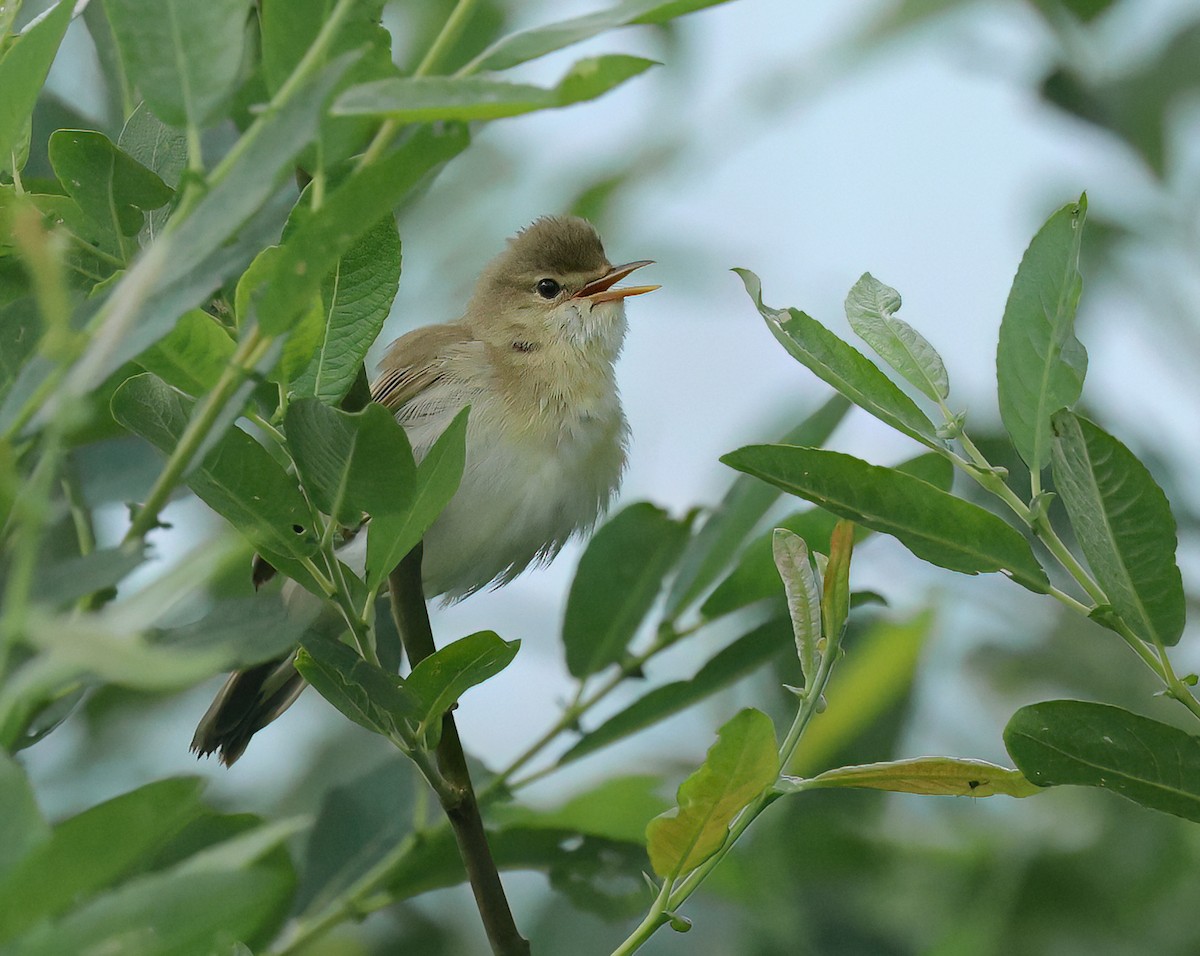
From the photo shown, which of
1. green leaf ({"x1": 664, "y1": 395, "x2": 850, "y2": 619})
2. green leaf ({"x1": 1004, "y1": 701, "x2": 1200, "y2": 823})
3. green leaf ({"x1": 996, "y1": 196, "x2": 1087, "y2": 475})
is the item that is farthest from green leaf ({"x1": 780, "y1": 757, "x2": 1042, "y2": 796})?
green leaf ({"x1": 664, "y1": 395, "x2": 850, "y2": 619})

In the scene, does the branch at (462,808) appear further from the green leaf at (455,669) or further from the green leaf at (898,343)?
the green leaf at (898,343)

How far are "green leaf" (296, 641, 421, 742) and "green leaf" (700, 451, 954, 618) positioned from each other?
62 centimetres

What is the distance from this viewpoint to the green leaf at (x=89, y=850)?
71 centimetres

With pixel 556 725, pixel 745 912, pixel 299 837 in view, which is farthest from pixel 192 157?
pixel 745 912

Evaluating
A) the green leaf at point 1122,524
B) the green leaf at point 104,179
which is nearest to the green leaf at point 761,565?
the green leaf at point 1122,524

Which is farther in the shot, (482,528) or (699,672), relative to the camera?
(482,528)

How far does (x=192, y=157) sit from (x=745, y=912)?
1.66 meters

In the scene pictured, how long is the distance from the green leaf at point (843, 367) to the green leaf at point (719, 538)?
22.2 inches

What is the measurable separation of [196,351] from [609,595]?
101cm

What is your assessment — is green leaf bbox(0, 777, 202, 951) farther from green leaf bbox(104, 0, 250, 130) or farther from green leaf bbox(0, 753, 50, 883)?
green leaf bbox(104, 0, 250, 130)

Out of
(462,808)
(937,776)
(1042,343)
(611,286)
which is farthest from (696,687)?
(611,286)

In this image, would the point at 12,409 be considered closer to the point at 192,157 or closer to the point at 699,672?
the point at 192,157

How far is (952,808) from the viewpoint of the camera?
2.81 metres

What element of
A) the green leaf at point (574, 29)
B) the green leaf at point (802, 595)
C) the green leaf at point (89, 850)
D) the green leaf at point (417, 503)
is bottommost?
the green leaf at point (89, 850)
